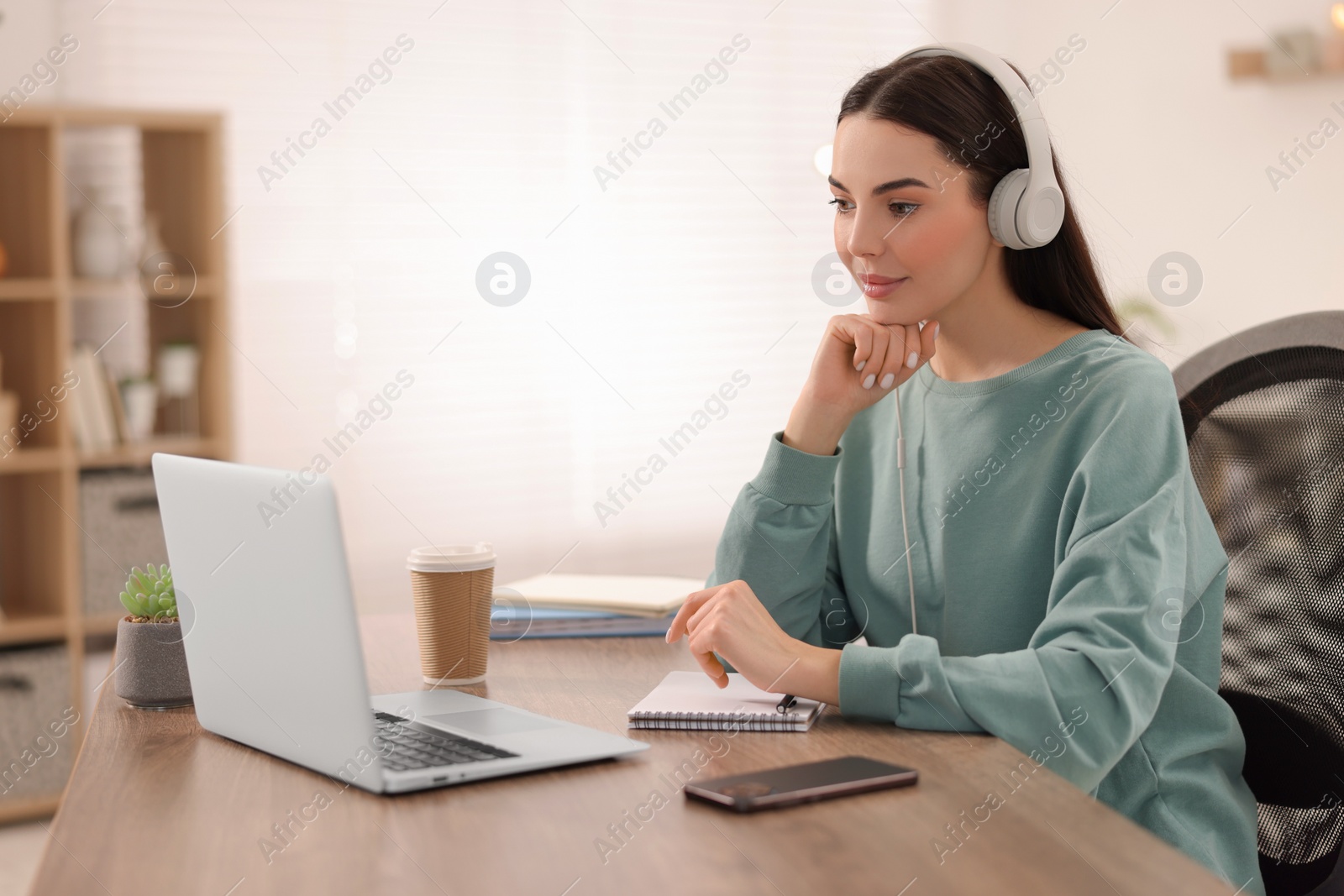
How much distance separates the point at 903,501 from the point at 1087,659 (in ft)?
1.21

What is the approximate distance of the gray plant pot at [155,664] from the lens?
112cm

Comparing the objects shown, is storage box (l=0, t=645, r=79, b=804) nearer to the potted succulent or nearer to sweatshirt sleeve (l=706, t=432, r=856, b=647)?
the potted succulent

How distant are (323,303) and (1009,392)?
232 cm

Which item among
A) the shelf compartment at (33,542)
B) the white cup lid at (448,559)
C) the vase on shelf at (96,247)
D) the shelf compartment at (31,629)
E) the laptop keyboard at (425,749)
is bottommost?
the shelf compartment at (31,629)

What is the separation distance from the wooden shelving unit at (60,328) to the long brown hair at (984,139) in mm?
2021

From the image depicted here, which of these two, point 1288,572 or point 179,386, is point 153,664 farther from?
point 179,386

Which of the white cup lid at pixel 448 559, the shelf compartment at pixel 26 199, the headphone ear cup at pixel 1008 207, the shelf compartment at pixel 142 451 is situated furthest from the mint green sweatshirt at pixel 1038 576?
the shelf compartment at pixel 26 199

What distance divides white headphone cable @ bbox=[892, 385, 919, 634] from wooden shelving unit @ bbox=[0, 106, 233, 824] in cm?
200

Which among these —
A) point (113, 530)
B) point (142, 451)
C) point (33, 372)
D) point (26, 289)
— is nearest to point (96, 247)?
point (26, 289)

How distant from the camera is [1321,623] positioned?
3.73ft

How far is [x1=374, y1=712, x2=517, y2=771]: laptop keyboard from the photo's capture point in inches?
36.2

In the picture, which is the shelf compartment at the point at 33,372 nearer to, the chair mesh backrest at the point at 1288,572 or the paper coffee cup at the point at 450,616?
the paper coffee cup at the point at 450,616

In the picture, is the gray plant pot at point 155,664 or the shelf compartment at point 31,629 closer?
the gray plant pot at point 155,664

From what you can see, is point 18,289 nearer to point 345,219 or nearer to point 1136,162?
point 345,219
